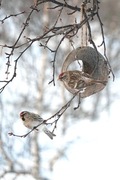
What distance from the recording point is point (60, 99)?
515cm

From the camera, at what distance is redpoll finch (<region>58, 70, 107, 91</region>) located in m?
1.57

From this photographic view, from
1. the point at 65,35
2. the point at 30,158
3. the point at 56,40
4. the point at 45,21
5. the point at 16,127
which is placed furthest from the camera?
the point at 56,40

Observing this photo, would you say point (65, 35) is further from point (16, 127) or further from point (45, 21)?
point (45, 21)

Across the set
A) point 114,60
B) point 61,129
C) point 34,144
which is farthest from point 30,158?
point 114,60

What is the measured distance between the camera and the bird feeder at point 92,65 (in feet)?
5.32

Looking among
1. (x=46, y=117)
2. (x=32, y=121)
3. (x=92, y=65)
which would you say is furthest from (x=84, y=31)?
(x=46, y=117)

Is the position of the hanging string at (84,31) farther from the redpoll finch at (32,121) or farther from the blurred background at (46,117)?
the blurred background at (46,117)

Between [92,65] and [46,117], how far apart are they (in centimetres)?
306

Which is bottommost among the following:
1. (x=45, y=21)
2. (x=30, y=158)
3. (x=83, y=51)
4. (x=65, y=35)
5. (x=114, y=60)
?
(x=65, y=35)

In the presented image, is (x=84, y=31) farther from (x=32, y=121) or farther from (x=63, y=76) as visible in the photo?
(x=32, y=121)

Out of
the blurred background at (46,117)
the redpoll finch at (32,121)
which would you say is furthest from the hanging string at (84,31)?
the blurred background at (46,117)

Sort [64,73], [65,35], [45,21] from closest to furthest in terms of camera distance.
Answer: [65,35], [64,73], [45,21]

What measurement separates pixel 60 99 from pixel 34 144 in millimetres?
733

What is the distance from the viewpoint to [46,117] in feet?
15.5
